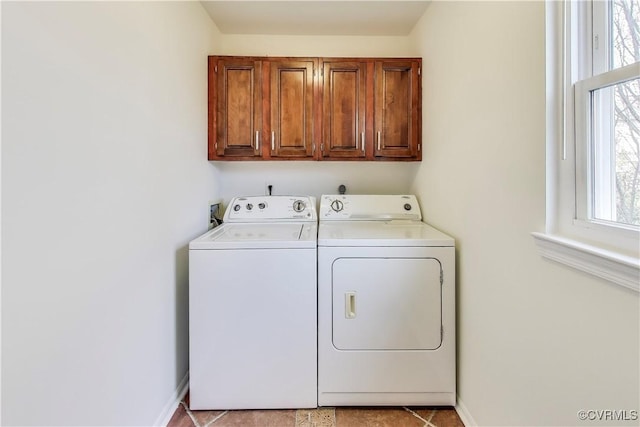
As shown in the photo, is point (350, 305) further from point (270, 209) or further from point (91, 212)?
point (91, 212)

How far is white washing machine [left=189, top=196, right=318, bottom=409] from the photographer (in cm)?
153

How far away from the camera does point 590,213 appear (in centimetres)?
88

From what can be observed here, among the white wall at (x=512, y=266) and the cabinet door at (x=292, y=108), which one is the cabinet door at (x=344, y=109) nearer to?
the cabinet door at (x=292, y=108)

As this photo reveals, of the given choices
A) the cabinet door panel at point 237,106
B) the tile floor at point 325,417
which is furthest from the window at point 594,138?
the cabinet door panel at point 237,106

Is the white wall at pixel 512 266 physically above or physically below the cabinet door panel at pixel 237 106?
below

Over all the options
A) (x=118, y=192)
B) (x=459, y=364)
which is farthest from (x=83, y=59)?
(x=459, y=364)

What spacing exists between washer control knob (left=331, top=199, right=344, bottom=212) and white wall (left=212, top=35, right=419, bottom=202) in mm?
213

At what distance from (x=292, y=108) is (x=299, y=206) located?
0.72 meters

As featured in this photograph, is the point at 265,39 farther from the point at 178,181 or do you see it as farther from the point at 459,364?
the point at 459,364

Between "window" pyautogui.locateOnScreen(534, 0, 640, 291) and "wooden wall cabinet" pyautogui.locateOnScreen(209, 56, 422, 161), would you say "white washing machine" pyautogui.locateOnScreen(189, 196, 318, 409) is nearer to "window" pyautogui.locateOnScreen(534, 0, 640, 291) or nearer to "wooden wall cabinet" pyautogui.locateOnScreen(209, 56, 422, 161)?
"wooden wall cabinet" pyautogui.locateOnScreen(209, 56, 422, 161)

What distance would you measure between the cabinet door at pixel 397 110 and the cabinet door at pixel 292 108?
0.49 meters

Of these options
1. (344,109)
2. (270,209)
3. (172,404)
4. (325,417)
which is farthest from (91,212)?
(344,109)

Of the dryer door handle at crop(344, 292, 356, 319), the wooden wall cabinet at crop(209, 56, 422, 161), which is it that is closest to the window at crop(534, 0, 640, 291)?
the dryer door handle at crop(344, 292, 356, 319)

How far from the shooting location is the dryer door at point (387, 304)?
1.55 m
